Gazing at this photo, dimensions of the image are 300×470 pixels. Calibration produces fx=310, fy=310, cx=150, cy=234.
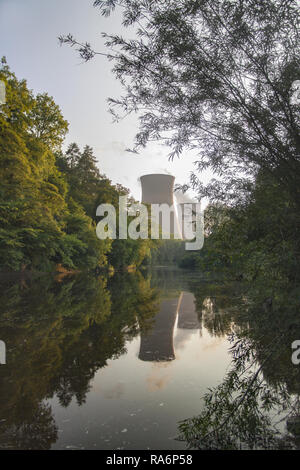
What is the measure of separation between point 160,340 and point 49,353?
74.4 inches

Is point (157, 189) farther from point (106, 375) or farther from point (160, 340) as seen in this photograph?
point (106, 375)

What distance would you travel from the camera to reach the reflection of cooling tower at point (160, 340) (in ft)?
14.9

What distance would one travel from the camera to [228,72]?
2861 millimetres

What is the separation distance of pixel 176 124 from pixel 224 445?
2.90 meters

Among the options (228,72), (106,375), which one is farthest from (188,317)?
(228,72)

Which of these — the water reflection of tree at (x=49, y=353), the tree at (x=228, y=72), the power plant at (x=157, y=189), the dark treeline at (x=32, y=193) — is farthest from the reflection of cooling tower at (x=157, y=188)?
the tree at (x=228, y=72)

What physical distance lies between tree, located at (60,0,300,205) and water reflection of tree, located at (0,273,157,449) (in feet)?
8.48

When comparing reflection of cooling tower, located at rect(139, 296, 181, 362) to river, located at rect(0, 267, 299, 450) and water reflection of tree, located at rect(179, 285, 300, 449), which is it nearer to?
river, located at rect(0, 267, 299, 450)

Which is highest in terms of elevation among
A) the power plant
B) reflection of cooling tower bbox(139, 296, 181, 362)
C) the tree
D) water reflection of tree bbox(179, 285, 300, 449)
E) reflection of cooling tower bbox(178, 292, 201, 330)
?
the power plant

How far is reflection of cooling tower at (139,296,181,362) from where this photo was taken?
453cm

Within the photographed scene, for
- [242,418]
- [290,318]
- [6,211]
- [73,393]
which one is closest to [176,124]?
[290,318]

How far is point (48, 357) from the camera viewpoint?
4270 mm

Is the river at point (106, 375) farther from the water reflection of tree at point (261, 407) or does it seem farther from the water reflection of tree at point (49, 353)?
the water reflection of tree at point (261, 407)

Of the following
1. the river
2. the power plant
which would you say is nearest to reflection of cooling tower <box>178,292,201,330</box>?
the river
